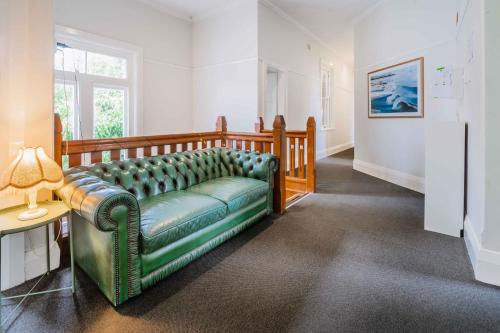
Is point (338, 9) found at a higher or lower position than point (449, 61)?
higher

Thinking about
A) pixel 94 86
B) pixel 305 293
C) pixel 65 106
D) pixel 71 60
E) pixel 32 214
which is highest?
pixel 71 60

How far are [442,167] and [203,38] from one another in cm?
472

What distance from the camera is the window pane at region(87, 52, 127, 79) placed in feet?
13.6

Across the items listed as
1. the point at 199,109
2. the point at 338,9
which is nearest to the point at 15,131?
the point at 199,109

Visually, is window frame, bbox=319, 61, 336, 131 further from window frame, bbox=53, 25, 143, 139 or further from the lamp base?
the lamp base

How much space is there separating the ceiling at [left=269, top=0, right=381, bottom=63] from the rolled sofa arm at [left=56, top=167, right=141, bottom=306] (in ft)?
15.5

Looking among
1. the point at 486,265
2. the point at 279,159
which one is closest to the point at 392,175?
the point at 279,159

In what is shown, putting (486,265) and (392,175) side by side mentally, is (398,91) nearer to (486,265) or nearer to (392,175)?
(392,175)

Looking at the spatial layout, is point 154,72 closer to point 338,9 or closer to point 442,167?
point 338,9

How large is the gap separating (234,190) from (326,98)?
21.0 feet

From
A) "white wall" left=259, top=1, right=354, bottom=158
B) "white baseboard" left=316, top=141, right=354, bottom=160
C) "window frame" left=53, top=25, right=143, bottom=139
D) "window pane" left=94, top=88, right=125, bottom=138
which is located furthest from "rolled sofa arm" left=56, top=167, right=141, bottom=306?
"white baseboard" left=316, top=141, right=354, bottom=160

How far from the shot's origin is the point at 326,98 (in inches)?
320

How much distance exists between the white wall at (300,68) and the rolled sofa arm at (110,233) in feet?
12.0

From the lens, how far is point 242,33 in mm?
4941
